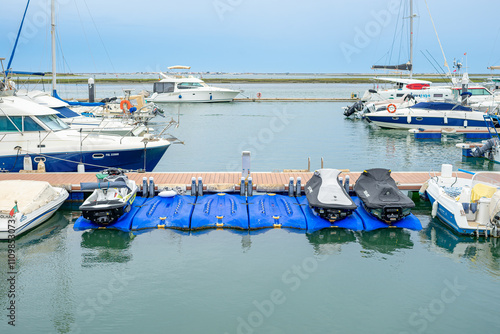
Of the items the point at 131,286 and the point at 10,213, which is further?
the point at 10,213

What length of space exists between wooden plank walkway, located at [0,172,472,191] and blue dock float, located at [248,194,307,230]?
101cm

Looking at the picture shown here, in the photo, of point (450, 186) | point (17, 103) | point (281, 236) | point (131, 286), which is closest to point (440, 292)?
point (281, 236)

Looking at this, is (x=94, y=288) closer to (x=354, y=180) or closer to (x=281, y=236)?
(x=281, y=236)

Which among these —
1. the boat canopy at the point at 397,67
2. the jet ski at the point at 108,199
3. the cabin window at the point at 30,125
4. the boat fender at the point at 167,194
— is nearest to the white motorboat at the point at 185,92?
the boat canopy at the point at 397,67

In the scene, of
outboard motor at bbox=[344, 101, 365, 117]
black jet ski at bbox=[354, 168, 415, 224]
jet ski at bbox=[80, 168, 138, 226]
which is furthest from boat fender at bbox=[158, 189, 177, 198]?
outboard motor at bbox=[344, 101, 365, 117]

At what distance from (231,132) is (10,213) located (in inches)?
914

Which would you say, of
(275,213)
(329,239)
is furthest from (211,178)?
(329,239)

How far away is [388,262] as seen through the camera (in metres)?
12.1

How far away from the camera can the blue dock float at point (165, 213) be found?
537 inches

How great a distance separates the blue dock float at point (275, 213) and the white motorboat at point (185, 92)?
4377 centimetres

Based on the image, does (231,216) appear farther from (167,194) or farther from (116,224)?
(116,224)

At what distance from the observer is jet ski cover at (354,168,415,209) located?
13857 mm

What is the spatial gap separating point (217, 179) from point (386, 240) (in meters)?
6.24
